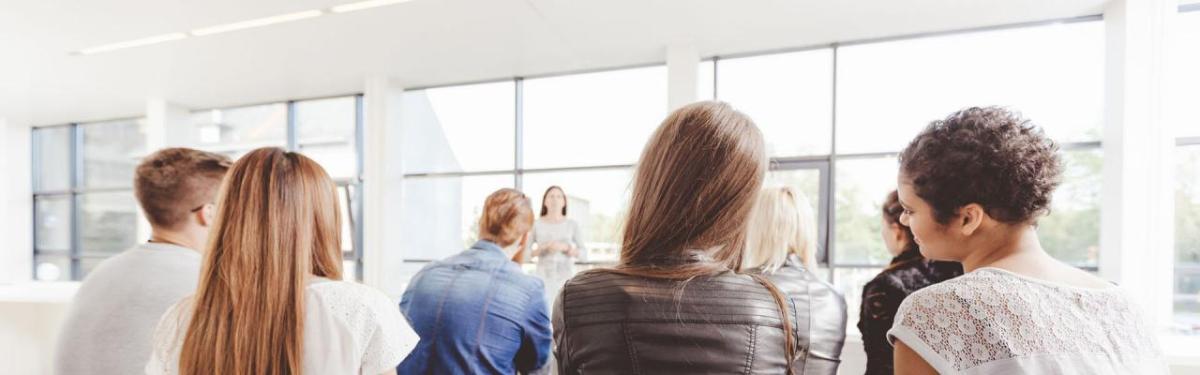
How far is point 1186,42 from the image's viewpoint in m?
3.85

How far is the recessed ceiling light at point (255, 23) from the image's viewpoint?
4.27 m

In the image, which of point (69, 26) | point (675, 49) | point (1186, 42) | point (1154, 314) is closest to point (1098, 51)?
point (1186, 42)

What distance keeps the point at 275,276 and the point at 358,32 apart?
13.8 ft

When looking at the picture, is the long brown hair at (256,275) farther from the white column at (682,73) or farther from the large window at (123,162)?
the large window at (123,162)

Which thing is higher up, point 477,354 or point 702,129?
point 702,129

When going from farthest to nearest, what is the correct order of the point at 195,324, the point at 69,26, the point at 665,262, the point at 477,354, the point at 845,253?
the point at 845,253, the point at 69,26, the point at 477,354, the point at 195,324, the point at 665,262

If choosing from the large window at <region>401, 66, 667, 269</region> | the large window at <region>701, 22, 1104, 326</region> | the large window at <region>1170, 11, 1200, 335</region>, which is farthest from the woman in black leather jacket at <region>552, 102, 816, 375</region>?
the large window at <region>1170, 11, 1200, 335</region>

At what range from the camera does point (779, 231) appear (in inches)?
63.1

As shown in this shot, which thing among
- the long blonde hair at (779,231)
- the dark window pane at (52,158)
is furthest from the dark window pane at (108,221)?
the long blonde hair at (779,231)

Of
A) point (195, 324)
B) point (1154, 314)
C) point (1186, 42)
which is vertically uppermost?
point (1186, 42)

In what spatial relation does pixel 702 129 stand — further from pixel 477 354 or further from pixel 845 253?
A: pixel 845 253

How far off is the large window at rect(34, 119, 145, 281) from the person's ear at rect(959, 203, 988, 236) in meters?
9.30

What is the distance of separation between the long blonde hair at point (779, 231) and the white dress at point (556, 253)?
9.81 feet

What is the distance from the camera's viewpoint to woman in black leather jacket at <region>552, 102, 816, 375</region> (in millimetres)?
833
